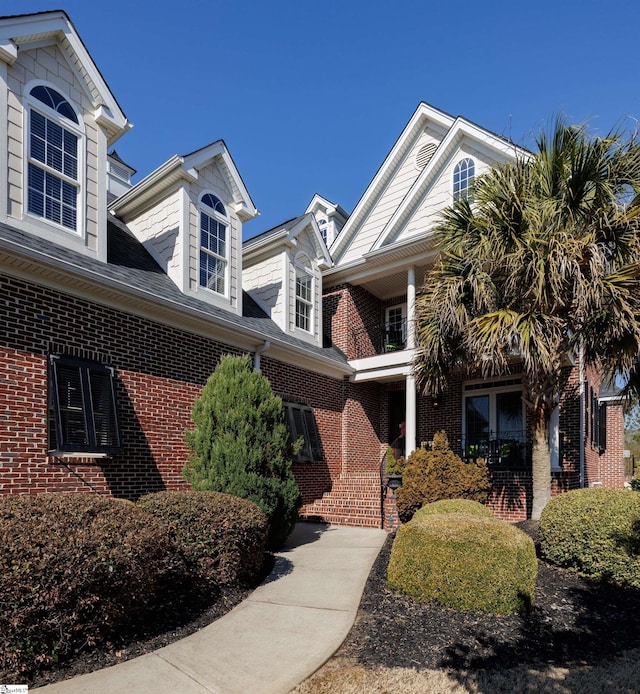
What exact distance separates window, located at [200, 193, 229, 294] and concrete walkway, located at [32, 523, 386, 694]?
19.1 ft

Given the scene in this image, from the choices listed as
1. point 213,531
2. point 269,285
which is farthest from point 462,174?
point 213,531

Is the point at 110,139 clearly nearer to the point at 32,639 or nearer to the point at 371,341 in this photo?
the point at 32,639

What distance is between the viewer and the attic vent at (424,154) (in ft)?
51.2

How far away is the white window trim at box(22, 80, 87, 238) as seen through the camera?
7.71m

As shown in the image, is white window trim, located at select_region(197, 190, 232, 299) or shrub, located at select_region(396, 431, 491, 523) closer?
shrub, located at select_region(396, 431, 491, 523)

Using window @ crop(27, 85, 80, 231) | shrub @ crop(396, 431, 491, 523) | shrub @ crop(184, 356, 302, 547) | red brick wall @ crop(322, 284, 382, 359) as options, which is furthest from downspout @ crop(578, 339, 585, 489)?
window @ crop(27, 85, 80, 231)

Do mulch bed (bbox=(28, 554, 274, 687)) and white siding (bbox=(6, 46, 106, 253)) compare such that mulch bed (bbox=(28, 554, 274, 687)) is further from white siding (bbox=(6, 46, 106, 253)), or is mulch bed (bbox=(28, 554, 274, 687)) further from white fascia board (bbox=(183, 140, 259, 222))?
white fascia board (bbox=(183, 140, 259, 222))

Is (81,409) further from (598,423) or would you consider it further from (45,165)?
(598,423)

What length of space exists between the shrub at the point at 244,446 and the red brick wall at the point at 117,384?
0.80m

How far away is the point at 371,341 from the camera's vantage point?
1590 cm

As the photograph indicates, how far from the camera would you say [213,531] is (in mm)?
6066

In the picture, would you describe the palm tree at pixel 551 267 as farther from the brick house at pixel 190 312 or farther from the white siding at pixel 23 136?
the white siding at pixel 23 136

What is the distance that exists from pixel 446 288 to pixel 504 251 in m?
1.13

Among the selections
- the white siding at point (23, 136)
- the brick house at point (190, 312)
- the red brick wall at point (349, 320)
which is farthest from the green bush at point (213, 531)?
the red brick wall at point (349, 320)
